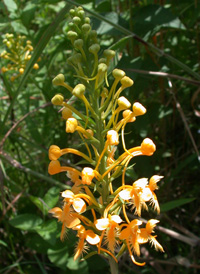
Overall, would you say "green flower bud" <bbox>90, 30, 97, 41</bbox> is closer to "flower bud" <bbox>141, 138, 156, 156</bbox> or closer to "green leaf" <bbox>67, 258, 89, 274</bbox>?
"flower bud" <bbox>141, 138, 156, 156</bbox>

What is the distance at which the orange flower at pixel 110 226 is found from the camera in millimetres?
1203

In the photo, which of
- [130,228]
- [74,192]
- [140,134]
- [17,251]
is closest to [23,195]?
[17,251]

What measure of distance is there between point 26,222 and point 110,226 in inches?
→ 38.6

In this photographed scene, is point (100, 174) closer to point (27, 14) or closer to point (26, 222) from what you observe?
point (26, 222)

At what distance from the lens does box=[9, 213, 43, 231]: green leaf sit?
201 centimetres

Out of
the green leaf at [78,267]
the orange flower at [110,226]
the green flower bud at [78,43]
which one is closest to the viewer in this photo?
the orange flower at [110,226]

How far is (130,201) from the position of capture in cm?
136

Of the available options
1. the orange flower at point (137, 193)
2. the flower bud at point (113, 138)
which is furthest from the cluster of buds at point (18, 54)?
the orange flower at point (137, 193)

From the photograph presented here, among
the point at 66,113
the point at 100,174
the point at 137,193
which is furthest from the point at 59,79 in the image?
the point at 137,193

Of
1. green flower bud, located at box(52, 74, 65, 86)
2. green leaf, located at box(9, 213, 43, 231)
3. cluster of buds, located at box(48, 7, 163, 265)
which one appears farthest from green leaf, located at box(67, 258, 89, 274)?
green flower bud, located at box(52, 74, 65, 86)

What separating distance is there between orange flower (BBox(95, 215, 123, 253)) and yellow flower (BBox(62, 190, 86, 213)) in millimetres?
75

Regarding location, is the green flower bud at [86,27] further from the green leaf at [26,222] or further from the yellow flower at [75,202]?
the green leaf at [26,222]

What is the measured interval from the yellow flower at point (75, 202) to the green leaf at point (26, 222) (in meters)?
0.80

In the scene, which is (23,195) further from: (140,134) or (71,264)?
(140,134)
